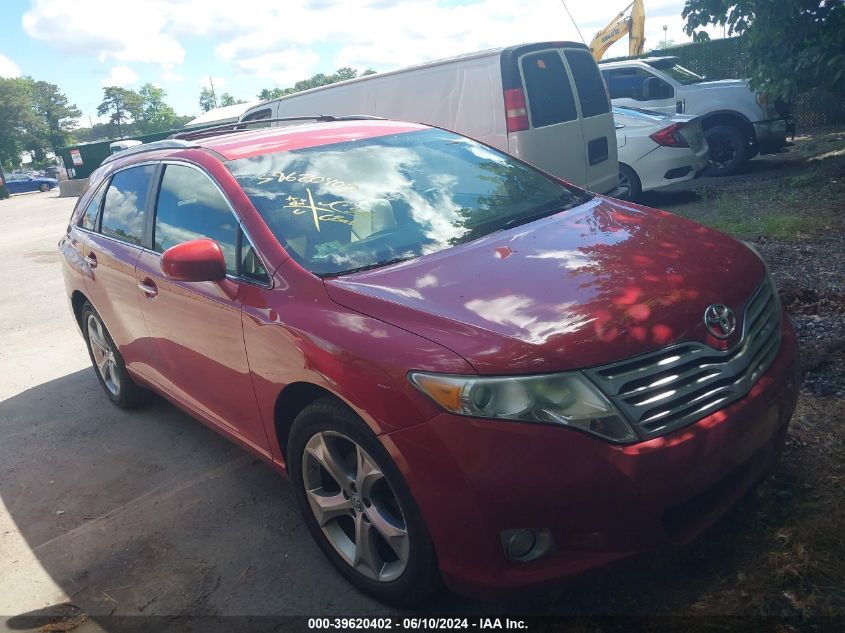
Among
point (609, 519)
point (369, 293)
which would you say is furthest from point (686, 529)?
point (369, 293)

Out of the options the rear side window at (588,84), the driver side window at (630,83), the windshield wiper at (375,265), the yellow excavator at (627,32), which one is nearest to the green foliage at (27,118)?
the yellow excavator at (627,32)

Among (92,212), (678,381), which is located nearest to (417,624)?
(678,381)

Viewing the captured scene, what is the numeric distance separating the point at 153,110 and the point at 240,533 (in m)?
120

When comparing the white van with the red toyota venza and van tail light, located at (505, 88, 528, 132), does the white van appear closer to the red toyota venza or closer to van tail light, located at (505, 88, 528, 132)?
van tail light, located at (505, 88, 528, 132)

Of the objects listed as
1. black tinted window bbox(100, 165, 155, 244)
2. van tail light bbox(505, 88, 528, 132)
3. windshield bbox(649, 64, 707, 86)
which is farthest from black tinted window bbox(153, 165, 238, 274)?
windshield bbox(649, 64, 707, 86)

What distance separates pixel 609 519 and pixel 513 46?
232 inches

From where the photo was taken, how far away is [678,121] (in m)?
9.80

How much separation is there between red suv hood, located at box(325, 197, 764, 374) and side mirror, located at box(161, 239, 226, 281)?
0.59 metres

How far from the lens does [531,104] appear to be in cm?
712

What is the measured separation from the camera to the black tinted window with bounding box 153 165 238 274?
3.39 m

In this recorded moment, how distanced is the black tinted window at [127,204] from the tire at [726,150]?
9.79 m

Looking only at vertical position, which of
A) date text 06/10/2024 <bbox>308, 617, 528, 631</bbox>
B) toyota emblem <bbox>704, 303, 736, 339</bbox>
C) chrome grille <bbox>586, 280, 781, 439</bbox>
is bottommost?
date text 06/10/2024 <bbox>308, 617, 528, 631</bbox>

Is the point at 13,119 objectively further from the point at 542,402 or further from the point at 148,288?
the point at 542,402

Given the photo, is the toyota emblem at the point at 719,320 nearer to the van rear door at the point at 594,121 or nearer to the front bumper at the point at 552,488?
the front bumper at the point at 552,488
